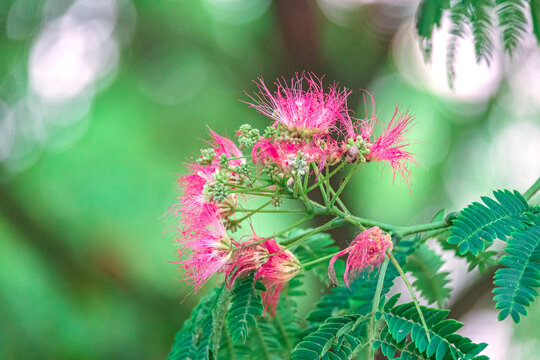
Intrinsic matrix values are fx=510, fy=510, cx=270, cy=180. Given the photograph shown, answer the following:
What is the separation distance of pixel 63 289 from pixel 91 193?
28.2 inches

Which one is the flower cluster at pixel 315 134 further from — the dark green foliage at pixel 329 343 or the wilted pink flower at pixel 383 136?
the dark green foliage at pixel 329 343

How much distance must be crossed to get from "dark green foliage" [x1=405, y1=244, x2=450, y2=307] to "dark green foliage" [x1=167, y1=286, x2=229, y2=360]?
0.56m

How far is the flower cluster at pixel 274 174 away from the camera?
94 centimetres

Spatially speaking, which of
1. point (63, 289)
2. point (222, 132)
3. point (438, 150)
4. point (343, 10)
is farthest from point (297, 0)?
point (63, 289)

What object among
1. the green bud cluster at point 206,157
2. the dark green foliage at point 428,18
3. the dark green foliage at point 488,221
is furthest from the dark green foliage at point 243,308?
the dark green foliage at point 428,18

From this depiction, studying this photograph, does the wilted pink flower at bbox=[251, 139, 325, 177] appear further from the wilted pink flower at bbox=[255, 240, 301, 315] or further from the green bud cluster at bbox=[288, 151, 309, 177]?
the wilted pink flower at bbox=[255, 240, 301, 315]

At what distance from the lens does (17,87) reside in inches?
127

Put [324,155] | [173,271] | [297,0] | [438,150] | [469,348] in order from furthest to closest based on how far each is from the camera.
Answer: [173,271] → [438,150] → [297,0] → [324,155] → [469,348]

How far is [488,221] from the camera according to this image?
0.88 m

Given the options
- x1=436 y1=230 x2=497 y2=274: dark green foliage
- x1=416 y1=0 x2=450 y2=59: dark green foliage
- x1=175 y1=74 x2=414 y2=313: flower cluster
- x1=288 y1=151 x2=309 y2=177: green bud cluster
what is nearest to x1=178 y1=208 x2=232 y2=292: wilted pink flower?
x1=175 y1=74 x2=414 y2=313: flower cluster

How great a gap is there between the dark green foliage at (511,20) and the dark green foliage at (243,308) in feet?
2.72

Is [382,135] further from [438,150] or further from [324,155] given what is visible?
[438,150]

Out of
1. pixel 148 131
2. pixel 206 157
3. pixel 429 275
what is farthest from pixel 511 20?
pixel 148 131

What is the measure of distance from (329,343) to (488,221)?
35 centimetres
